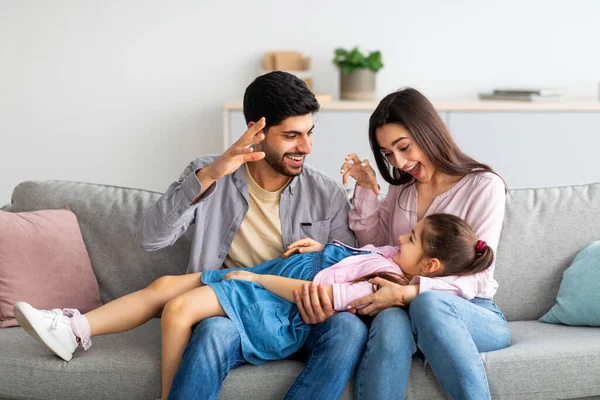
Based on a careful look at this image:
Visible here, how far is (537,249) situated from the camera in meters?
2.68

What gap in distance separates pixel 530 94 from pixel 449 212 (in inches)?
82.0

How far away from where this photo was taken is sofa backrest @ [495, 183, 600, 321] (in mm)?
2660

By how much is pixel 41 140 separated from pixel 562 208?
312 centimetres

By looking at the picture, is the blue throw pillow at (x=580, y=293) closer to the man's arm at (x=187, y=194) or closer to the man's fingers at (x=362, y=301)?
the man's fingers at (x=362, y=301)

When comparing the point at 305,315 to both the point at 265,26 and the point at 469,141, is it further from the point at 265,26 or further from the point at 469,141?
the point at 265,26

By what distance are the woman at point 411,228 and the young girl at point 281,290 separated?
0.06 m

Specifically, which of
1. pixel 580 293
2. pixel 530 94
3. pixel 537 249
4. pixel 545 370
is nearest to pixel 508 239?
pixel 537 249

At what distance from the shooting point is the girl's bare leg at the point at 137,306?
229 centimetres

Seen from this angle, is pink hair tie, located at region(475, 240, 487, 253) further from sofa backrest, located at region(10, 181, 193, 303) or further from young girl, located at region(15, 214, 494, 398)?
sofa backrest, located at region(10, 181, 193, 303)

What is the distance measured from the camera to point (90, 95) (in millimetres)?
4664

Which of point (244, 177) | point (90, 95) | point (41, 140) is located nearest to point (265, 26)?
point (90, 95)

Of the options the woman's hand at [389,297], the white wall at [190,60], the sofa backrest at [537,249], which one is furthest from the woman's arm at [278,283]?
the white wall at [190,60]

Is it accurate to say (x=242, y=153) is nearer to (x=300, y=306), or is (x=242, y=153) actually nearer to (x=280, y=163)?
(x=280, y=163)

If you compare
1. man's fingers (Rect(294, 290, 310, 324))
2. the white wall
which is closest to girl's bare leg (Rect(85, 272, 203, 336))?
man's fingers (Rect(294, 290, 310, 324))
